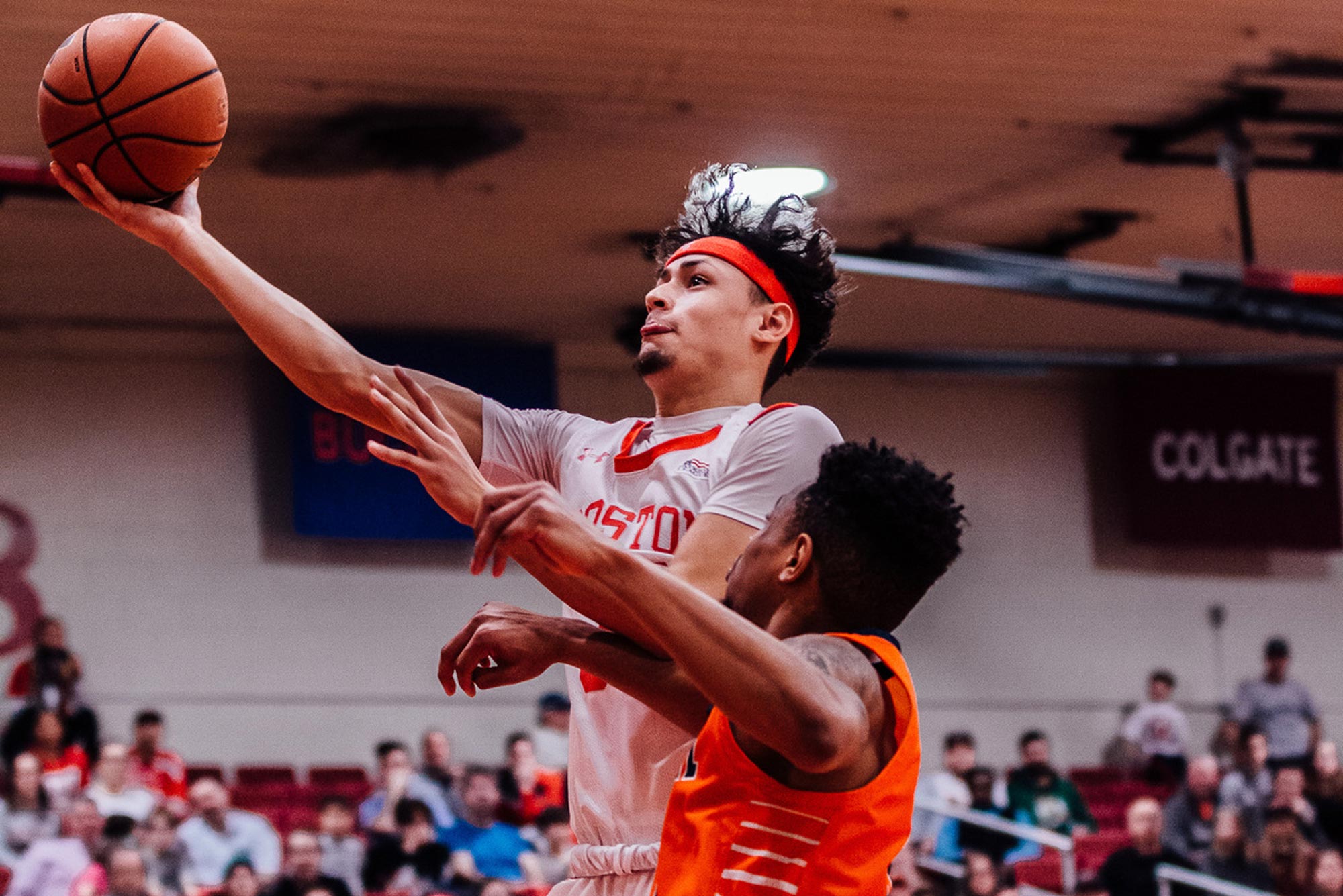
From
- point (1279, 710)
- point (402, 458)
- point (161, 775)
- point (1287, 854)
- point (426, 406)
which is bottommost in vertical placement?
point (1287, 854)

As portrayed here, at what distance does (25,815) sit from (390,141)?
4.00 meters

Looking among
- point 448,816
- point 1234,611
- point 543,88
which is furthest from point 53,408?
point 1234,611

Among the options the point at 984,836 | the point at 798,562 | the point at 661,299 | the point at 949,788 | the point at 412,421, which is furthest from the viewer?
the point at 949,788

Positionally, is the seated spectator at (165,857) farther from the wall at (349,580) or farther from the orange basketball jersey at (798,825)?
the orange basketball jersey at (798,825)

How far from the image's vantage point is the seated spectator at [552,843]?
8.72 meters

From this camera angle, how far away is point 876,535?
2242 millimetres

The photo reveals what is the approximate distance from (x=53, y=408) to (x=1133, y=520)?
867cm

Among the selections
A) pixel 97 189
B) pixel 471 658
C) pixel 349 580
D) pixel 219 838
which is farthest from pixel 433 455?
pixel 349 580

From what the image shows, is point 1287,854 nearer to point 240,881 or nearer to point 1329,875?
point 1329,875

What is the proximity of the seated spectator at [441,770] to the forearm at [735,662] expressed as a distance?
7.98 meters

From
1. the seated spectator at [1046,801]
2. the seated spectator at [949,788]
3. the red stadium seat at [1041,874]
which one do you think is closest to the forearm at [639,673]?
the red stadium seat at [1041,874]

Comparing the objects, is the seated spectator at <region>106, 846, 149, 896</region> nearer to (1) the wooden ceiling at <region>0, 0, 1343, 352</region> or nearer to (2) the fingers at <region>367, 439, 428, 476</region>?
(1) the wooden ceiling at <region>0, 0, 1343, 352</region>

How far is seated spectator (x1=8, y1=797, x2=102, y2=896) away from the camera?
26.3 feet

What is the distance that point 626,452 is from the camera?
9.96ft
